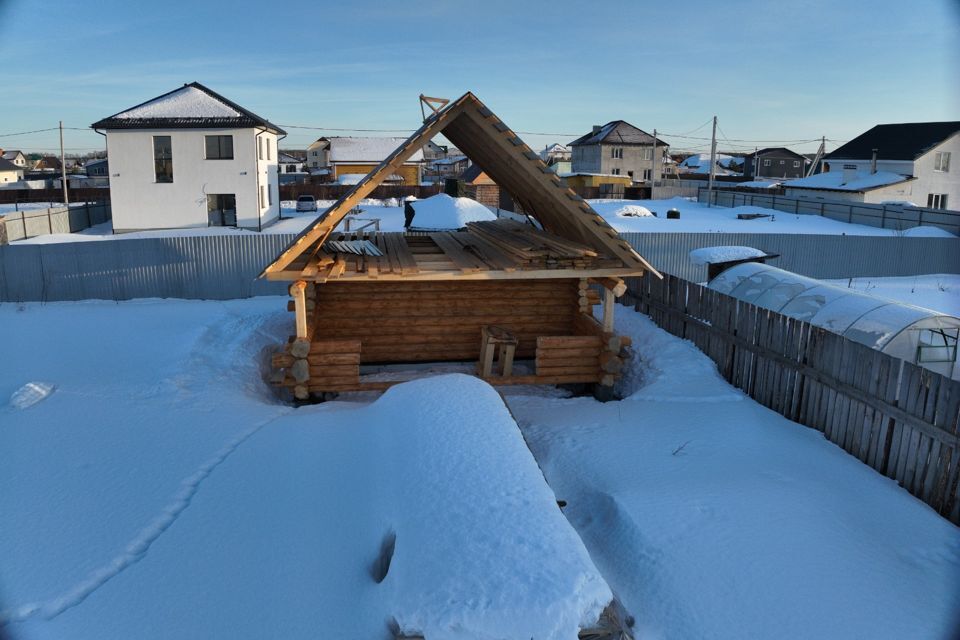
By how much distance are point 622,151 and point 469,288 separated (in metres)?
66.0

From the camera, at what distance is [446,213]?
30406mm

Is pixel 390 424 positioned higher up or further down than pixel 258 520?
higher up

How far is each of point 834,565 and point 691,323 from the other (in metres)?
7.09

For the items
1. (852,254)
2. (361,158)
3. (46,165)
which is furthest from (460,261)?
(46,165)

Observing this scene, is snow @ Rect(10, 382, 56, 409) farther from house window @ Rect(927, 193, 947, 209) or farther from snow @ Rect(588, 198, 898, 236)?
house window @ Rect(927, 193, 947, 209)

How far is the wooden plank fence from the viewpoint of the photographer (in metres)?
7.46

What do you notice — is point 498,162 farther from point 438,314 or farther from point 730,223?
point 730,223

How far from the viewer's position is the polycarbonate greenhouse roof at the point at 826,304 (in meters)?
10.7

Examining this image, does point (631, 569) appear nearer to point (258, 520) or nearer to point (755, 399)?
point (258, 520)

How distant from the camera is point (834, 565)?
646 centimetres

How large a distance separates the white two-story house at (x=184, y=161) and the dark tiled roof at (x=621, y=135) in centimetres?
4832

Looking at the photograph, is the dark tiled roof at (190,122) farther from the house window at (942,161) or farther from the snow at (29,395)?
the house window at (942,161)

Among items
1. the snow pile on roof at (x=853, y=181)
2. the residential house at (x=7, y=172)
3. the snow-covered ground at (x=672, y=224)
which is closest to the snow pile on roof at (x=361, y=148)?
the snow-covered ground at (x=672, y=224)

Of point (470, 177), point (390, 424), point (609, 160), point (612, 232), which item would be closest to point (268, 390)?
point (390, 424)
